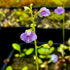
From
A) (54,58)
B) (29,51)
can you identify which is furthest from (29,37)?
(29,51)

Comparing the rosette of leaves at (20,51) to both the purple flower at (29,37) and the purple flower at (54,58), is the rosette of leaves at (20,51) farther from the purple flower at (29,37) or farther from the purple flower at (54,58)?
the purple flower at (29,37)

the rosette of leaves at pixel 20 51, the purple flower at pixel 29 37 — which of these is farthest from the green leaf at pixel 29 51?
the purple flower at pixel 29 37

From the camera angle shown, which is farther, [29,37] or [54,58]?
[54,58]

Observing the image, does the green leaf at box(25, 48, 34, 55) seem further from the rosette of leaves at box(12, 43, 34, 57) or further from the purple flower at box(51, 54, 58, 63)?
the purple flower at box(51, 54, 58, 63)

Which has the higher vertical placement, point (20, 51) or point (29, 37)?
point (29, 37)

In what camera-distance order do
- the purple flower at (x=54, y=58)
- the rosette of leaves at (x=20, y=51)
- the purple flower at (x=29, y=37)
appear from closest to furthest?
the purple flower at (x=29, y=37) < the purple flower at (x=54, y=58) < the rosette of leaves at (x=20, y=51)

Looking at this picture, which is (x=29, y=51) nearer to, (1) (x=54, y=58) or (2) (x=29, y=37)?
(1) (x=54, y=58)

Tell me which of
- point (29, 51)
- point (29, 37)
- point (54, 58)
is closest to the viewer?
point (29, 37)

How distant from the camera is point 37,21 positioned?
2.77 meters

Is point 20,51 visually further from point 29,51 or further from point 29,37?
point 29,37

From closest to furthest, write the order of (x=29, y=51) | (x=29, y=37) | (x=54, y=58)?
(x=29, y=37) < (x=54, y=58) < (x=29, y=51)

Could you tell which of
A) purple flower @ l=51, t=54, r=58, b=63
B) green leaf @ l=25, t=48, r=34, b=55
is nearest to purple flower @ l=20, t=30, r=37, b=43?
purple flower @ l=51, t=54, r=58, b=63

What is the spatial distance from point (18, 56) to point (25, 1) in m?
1.26

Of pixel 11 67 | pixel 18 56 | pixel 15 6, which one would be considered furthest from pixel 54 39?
pixel 15 6
